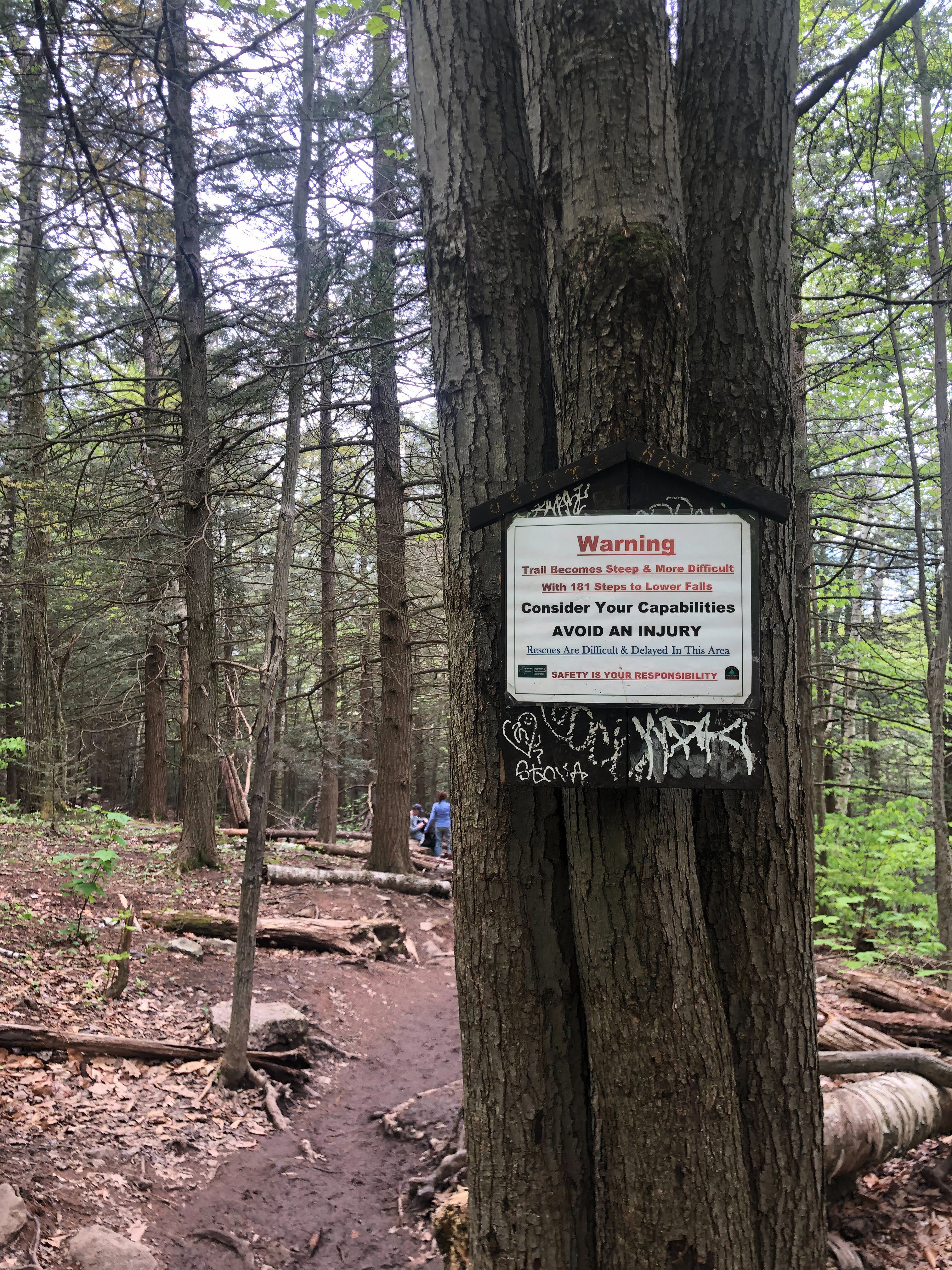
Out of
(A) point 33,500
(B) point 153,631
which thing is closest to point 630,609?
(B) point 153,631

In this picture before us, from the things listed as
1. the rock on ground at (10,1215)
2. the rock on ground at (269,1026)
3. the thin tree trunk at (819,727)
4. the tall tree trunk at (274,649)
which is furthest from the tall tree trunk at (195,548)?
the thin tree trunk at (819,727)

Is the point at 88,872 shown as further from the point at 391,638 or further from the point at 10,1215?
the point at 391,638

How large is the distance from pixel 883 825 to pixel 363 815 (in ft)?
47.5

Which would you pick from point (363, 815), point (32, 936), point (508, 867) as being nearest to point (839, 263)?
point (508, 867)

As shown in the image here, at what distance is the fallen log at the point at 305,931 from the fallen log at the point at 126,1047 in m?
1.70

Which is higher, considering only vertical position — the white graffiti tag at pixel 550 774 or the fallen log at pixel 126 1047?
the white graffiti tag at pixel 550 774

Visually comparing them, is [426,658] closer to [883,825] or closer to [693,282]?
[883,825]

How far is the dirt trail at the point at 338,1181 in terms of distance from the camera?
3664mm

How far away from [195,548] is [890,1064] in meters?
8.34

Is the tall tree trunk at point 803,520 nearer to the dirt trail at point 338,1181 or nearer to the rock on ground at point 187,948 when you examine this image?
the dirt trail at point 338,1181

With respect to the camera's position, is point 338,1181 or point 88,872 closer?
point 338,1181

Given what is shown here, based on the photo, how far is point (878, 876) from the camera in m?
10.2

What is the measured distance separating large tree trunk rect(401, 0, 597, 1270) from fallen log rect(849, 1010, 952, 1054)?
134 inches

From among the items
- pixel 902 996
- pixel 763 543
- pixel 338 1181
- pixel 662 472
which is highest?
pixel 662 472
